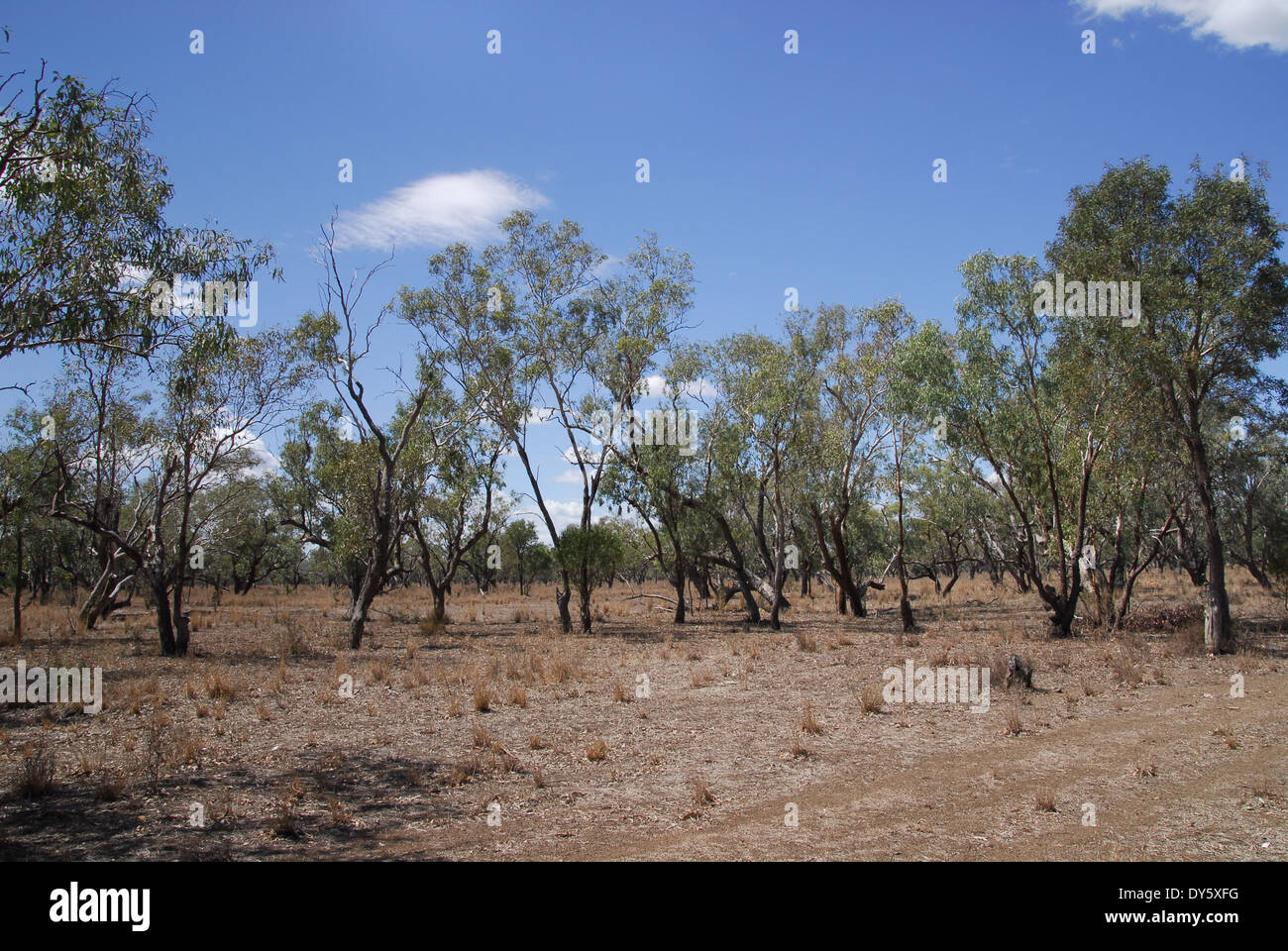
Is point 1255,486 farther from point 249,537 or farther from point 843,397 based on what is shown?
point 249,537

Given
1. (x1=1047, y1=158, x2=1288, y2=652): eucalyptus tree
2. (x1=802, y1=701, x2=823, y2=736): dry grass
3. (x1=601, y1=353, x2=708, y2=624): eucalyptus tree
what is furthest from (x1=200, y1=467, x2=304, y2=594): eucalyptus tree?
(x1=1047, y1=158, x2=1288, y2=652): eucalyptus tree

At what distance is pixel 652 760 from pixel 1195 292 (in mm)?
14941

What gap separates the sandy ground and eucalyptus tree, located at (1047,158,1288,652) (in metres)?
4.84

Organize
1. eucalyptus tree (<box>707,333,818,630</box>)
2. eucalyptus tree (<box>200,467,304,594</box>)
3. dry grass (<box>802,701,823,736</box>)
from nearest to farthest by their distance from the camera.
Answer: dry grass (<box>802,701,823,736</box>)
eucalyptus tree (<box>707,333,818,630</box>)
eucalyptus tree (<box>200,467,304,594</box>)

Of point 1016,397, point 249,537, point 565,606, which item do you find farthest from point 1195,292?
point 249,537

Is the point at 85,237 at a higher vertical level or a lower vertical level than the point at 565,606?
higher

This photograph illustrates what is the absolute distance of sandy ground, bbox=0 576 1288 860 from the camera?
22.0ft

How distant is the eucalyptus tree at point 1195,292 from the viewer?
52.4 feet

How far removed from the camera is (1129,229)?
16.7 m

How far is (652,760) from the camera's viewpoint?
371 inches

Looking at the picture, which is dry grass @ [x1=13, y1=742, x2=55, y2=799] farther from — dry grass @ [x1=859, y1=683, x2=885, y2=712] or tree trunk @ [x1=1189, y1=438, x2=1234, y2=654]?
tree trunk @ [x1=1189, y1=438, x2=1234, y2=654]

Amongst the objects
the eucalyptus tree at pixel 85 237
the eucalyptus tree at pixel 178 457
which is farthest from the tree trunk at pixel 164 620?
the eucalyptus tree at pixel 85 237
